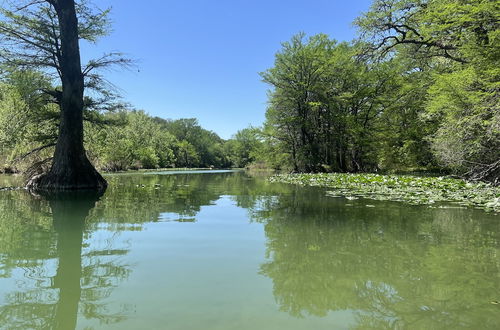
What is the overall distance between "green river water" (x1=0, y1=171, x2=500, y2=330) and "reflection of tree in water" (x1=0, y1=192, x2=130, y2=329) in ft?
0.05

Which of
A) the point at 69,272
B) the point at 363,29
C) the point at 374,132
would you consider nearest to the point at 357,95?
the point at 374,132

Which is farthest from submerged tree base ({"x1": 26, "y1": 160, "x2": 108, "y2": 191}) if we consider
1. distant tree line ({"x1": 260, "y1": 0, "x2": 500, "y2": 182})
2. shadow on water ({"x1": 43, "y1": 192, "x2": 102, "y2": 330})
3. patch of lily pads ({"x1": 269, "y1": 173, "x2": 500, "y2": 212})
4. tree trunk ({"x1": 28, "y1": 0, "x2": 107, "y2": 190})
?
distant tree line ({"x1": 260, "y1": 0, "x2": 500, "y2": 182})

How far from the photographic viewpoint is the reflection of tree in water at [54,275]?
7.70 feet

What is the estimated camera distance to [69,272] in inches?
130

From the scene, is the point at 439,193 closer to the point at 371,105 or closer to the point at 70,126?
the point at 70,126

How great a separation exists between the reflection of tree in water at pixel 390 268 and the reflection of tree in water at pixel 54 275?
5.32ft

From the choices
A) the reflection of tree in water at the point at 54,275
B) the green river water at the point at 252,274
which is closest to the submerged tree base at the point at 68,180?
the green river water at the point at 252,274

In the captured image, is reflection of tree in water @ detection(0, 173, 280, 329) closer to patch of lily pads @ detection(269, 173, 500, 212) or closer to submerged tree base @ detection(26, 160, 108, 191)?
patch of lily pads @ detection(269, 173, 500, 212)

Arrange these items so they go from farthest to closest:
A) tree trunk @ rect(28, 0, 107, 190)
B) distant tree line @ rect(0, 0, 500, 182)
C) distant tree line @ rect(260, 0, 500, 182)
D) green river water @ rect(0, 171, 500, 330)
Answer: distant tree line @ rect(260, 0, 500, 182) → tree trunk @ rect(28, 0, 107, 190) → distant tree line @ rect(0, 0, 500, 182) → green river water @ rect(0, 171, 500, 330)

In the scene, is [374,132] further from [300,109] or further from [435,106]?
[435,106]

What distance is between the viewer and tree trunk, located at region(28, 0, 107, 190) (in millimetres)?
14188

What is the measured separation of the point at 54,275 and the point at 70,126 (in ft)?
45.0

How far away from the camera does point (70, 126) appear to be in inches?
581

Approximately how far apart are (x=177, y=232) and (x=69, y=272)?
216 cm
